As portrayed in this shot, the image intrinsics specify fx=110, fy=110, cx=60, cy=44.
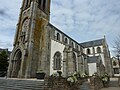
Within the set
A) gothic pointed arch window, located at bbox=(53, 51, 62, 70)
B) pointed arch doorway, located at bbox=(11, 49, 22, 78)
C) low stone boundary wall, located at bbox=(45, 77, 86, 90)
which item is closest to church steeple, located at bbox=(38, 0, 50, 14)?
gothic pointed arch window, located at bbox=(53, 51, 62, 70)

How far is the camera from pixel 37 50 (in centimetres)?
2184

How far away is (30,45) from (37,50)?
2.13 m

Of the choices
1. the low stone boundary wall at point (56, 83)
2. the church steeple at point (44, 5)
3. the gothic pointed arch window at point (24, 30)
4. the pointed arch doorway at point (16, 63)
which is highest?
the church steeple at point (44, 5)

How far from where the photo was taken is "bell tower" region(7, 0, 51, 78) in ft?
63.7

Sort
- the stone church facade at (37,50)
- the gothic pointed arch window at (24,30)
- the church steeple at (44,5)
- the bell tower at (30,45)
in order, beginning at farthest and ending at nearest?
the church steeple at (44,5) < the gothic pointed arch window at (24,30) < the stone church facade at (37,50) < the bell tower at (30,45)

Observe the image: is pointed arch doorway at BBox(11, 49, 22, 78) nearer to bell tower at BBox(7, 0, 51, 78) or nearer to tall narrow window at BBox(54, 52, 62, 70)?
bell tower at BBox(7, 0, 51, 78)

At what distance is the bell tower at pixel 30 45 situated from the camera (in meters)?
19.4

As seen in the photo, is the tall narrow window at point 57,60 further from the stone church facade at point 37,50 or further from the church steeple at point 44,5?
the church steeple at point 44,5

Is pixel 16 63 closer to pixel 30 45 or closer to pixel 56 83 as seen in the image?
pixel 30 45

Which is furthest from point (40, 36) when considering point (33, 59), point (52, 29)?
point (33, 59)

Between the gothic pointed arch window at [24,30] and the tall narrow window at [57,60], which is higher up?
the gothic pointed arch window at [24,30]

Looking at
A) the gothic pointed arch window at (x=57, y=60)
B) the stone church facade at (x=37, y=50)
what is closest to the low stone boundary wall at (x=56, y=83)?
the stone church facade at (x=37, y=50)

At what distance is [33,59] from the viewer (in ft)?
66.2

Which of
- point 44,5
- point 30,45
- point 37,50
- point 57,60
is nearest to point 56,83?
point 30,45
